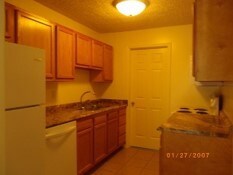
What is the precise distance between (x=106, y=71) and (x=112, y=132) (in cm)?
122


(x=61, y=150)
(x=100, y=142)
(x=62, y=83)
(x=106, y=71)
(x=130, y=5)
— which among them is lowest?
(x=100, y=142)

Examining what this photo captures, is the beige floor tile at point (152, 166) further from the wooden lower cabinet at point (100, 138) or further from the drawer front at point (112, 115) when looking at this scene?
the drawer front at point (112, 115)

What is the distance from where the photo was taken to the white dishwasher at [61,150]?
1.96 metres

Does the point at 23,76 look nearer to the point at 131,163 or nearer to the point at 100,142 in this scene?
the point at 100,142

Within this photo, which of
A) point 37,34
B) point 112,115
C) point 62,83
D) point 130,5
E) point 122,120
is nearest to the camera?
point 37,34

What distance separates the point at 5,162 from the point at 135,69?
9.68ft

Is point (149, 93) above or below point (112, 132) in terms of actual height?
above

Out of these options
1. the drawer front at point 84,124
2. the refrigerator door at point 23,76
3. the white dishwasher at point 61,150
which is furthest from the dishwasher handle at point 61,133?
the refrigerator door at point 23,76

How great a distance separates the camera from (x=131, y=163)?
3.14 meters

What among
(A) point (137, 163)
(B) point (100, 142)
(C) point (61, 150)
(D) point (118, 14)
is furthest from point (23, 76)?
(A) point (137, 163)

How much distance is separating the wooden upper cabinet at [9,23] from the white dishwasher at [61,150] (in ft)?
3.33

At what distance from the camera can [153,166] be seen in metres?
3.04

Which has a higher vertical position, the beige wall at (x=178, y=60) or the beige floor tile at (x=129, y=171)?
the beige wall at (x=178, y=60)

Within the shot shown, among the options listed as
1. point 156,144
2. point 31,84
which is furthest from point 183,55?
point 31,84
